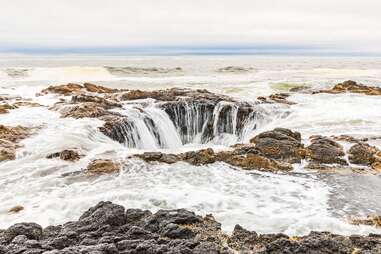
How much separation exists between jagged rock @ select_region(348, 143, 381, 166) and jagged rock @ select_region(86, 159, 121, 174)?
594cm

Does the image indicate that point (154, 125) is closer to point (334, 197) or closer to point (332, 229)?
point (334, 197)

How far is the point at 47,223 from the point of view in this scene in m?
7.80

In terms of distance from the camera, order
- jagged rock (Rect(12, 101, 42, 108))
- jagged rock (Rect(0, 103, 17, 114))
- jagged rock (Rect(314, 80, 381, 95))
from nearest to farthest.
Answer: jagged rock (Rect(0, 103, 17, 114))
jagged rock (Rect(12, 101, 42, 108))
jagged rock (Rect(314, 80, 381, 95))

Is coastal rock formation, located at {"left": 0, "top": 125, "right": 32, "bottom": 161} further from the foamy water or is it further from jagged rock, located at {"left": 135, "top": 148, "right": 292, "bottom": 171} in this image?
jagged rock, located at {"left": 135, "top": 148, "right": 292, "bottom": 171}

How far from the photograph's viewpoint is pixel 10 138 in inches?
491

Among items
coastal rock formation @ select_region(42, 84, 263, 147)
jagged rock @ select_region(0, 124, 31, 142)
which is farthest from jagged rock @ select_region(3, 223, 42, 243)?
coastal rock formation @ select_region(42, 84, 263, 147)

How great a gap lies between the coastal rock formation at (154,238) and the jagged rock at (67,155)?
409 centimetres

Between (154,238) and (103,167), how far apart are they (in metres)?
4.63

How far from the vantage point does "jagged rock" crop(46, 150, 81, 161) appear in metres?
11.2

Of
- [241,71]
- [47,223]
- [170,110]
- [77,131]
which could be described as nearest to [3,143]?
[77,131]

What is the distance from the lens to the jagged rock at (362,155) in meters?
11.6

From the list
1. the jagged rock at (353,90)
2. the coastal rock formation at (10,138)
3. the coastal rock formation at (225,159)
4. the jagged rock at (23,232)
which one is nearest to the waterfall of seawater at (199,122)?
the coastal rock formation at (10,138)

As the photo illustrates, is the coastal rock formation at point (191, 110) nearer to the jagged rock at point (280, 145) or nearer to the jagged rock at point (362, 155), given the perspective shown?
the jagged rock at point (280, 145)

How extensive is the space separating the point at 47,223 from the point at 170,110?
1078cm
